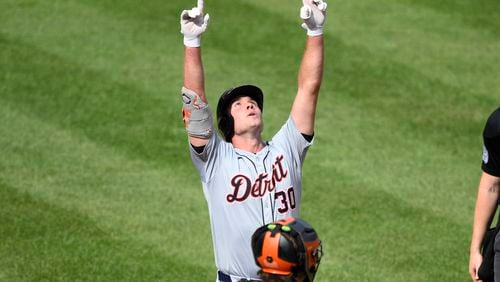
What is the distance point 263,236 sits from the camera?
15.8 ft

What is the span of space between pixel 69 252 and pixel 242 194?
110 inches

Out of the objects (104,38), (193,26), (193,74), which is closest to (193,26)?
(193,26)

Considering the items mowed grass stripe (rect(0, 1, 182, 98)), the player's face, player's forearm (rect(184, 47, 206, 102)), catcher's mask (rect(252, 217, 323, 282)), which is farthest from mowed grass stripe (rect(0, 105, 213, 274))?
catcher's mask (rect(252, 217, 323, 282))

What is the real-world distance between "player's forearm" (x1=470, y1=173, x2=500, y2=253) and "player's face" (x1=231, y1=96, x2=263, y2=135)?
141cm

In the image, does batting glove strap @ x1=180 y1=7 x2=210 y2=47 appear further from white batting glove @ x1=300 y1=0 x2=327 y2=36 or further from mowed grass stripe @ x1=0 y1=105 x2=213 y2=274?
mowed grass stripe @ x1=0 y1=105 x2=213 y2=274

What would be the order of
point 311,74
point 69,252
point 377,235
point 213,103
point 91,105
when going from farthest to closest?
point 213,103, point 91,105, point 377,235, point 69,252, point 311,74

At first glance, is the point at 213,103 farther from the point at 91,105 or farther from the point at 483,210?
the point at 483,210

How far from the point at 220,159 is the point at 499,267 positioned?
176 centimetres

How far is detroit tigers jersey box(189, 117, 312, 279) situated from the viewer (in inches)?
245

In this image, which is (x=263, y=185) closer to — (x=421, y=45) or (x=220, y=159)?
(x=220, y=159)

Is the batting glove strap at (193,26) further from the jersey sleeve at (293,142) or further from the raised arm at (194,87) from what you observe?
the jersey sleeve at (293,142)

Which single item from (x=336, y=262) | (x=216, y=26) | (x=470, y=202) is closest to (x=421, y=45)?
(x=216, y=26)

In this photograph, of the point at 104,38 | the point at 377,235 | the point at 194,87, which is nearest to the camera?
the point at 194,87

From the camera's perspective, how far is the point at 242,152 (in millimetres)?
6406
